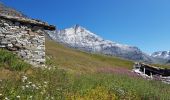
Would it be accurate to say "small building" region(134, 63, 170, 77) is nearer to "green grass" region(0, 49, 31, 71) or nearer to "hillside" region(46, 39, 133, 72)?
"hillside" region(46, 39, 133, 72)

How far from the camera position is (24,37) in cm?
2627

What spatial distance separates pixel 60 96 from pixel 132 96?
6045mm

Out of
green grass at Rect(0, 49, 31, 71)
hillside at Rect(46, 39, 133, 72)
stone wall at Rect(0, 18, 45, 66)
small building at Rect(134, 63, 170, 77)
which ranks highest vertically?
stone wall at Rect(0, 18, 45, 66)

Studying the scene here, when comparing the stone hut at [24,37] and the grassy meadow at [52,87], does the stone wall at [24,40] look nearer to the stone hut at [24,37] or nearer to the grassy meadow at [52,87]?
the stone hut at [24,37]

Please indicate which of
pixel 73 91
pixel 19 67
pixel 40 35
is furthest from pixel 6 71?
pixel 40 35

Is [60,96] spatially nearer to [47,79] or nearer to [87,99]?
[87,99]

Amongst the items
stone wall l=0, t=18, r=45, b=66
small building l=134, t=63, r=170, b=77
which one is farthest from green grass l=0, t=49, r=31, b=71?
small building l=134, t=63, r=170, b=77

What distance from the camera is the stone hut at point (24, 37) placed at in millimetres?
25531

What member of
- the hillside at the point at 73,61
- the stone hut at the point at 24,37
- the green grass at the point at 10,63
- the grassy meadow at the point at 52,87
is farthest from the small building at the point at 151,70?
the green grass at the point at 10,63

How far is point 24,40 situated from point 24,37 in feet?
0.71

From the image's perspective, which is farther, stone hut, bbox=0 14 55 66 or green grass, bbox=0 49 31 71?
stone hut, bbox=0 14 55 66

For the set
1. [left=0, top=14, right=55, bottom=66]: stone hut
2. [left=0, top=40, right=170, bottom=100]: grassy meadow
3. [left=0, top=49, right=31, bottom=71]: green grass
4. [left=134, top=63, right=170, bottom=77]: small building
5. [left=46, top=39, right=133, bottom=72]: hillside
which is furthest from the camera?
[left=134, top=63, right=170, bottom=77]: small building

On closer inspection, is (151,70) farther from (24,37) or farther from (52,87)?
(52,87)

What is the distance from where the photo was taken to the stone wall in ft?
83.8
